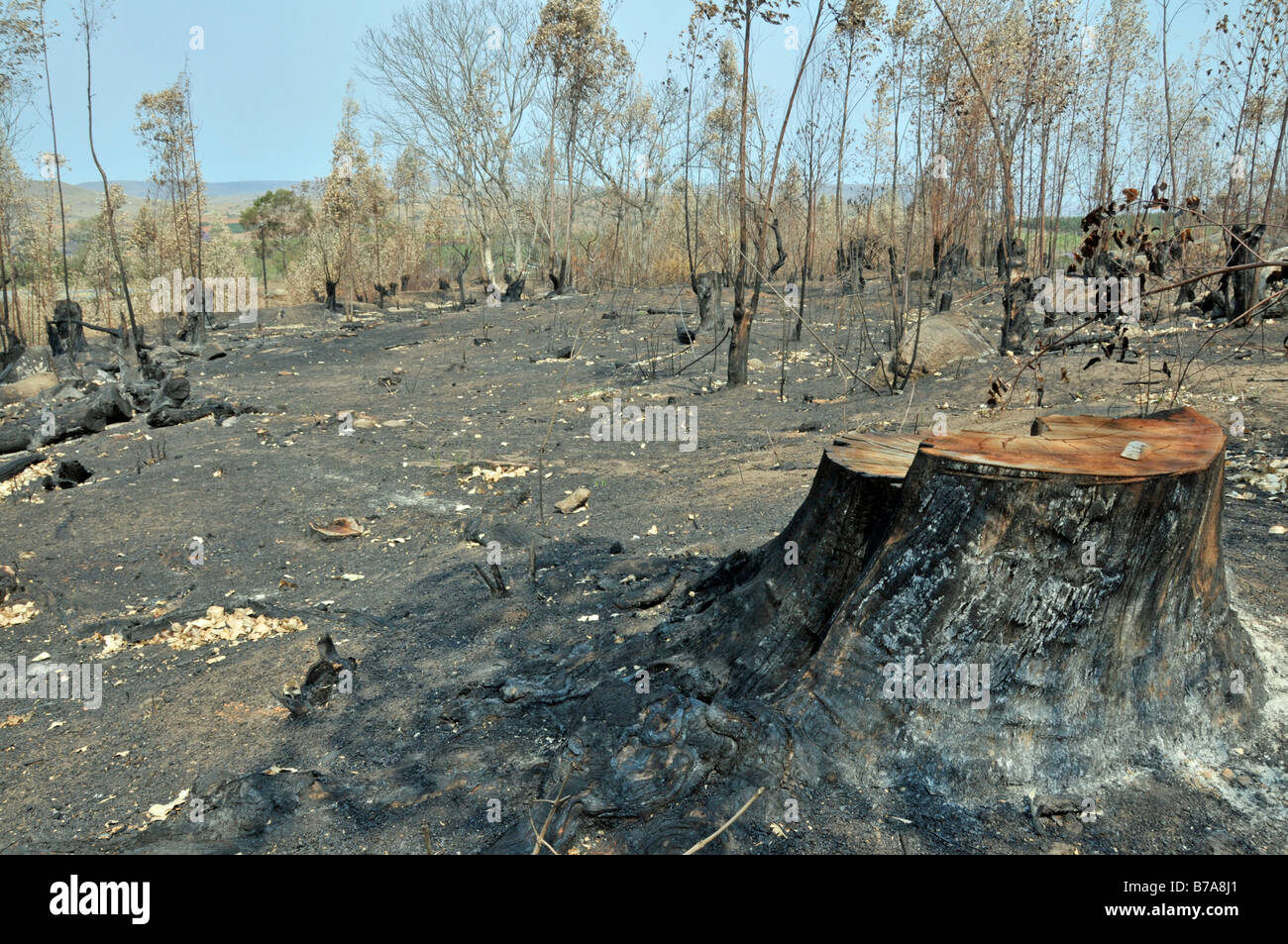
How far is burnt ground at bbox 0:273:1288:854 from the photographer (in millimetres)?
2076

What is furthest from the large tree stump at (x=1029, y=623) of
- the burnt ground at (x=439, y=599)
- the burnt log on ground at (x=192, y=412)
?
the burnt log on ground at (x=192, y=412)

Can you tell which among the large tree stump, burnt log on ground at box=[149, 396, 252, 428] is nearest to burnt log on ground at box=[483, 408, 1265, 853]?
the large tree stump

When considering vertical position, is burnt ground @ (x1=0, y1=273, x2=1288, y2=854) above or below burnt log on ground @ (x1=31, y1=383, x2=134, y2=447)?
below

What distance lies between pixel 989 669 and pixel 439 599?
9.95 feet

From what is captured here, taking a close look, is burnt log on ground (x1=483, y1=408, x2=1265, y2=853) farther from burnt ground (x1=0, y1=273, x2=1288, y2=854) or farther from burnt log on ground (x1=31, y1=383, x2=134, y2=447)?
burnt log on ground (x1=31, y1=383, x2=134, y2=447)

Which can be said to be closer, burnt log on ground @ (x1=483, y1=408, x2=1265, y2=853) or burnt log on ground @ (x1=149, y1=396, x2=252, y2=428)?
burnt log on ground @ (x1=483, y1=408, x2=1265, y2=853)

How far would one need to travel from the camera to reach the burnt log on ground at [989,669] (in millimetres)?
2064

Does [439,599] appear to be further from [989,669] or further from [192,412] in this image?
[192,412]

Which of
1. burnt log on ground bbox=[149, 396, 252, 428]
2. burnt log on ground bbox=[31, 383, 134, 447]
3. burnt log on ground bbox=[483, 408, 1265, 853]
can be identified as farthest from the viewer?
burnt log on ground bbox=[149, 396, 252, 428]

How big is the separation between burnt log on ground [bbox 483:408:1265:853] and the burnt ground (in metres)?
0.07

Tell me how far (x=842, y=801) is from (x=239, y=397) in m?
10.4

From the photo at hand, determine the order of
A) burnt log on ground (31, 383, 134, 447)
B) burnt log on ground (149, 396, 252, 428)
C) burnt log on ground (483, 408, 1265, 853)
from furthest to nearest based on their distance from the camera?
burnt log on ground (149, 396, 252, 428), burnt log on ground (31, 383, 134, 447), burnt log on ground (483, 408, 1265, 853)

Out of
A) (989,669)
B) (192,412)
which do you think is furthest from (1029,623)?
(192,412)
